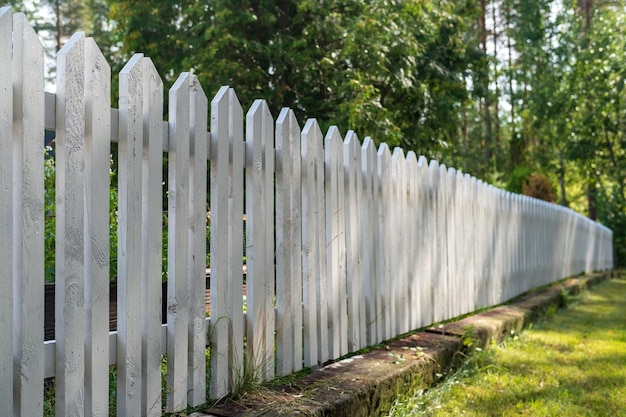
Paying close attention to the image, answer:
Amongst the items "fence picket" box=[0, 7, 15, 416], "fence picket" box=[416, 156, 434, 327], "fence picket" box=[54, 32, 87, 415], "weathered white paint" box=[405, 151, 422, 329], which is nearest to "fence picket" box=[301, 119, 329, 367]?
"weathered white paint" box=[405, 151, 422, 329]

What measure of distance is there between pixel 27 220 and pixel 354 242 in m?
2.32

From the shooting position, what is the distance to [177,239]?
2.52 m

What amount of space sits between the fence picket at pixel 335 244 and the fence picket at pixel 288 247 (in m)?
0.35

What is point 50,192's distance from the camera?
4309 millimetres

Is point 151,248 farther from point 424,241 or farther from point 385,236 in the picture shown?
point 424,241

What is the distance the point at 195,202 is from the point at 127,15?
38.3ft

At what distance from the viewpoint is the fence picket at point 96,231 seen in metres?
2.14

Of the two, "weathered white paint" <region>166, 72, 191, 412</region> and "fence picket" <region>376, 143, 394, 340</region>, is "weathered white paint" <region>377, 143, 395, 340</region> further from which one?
"weathered white paint" <region>166, 72, 191, 412</region>

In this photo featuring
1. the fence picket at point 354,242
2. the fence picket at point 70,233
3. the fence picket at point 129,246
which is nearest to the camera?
the fence picket at point 70,233

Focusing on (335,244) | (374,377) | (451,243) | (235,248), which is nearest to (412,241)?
(451,243)

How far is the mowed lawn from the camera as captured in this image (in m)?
3.54

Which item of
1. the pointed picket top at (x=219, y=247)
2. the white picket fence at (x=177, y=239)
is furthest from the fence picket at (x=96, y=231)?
the pointed picket top at (x=219, y=247)

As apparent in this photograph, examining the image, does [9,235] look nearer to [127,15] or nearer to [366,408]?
[366,408]

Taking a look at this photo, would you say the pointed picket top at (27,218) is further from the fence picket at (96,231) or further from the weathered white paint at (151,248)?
the weathered white paint at (151,248)
